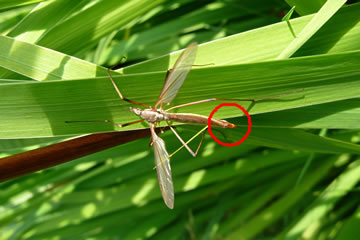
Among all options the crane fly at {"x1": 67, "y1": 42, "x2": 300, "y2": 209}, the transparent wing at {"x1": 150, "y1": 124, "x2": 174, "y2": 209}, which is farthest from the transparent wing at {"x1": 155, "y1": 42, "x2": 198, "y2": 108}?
the transparent wing at {"x1": 150, "y1": 124, "x2": 174, "y2": 209}

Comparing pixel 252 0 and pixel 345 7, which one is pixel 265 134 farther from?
pixel 252 0

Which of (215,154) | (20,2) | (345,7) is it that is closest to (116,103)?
(20,2)

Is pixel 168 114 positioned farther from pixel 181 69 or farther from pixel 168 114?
pixel 181 69

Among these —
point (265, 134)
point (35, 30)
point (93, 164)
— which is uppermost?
point (35, 30)

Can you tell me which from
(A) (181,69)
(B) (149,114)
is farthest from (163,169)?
(A) (181,69)

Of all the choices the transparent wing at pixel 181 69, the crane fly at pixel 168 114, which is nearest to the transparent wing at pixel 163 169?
the crane fly at pixel 168 114

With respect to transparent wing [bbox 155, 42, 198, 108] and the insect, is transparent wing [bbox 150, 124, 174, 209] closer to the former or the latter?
the insect
